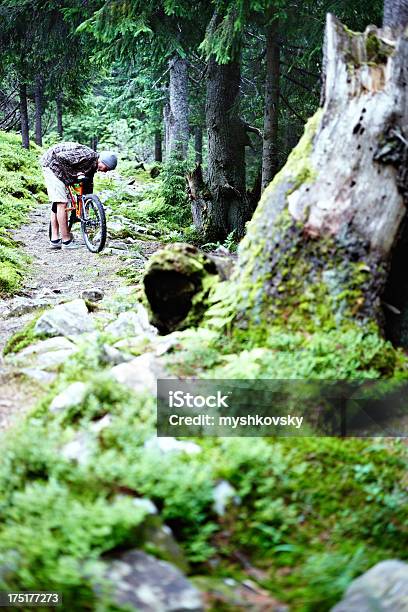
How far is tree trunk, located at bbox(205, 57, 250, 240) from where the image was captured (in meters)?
10.5

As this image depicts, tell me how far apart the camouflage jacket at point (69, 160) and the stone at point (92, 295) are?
2944 mm

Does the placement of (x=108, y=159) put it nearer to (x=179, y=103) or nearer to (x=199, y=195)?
(x=199, y=195)

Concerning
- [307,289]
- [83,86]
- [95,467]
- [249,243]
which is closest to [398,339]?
[307,289]

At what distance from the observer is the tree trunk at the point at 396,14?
538 cm

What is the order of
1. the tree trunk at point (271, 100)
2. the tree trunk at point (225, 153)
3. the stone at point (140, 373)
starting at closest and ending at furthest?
the stone at point (140, 373)
the tree trunk at point (271, 100)
the tree trunk at point (225, 153)

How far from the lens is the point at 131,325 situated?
18.2 feet

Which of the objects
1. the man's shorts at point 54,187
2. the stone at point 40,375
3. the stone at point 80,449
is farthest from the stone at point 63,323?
the man's shorts at point 54,187

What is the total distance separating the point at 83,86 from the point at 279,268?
18.2 metres

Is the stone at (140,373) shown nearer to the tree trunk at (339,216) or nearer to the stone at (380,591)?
the tree trunk at (339,216)

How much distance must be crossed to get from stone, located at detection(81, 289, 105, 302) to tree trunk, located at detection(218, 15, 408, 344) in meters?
3.22

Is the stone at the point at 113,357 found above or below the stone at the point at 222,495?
above

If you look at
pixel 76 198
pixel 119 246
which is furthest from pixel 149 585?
pixel 119 246

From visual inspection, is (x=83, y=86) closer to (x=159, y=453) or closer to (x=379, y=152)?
(x=379, y=152)

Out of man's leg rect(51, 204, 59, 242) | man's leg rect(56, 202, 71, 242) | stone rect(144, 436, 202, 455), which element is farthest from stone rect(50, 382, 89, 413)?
man's leg rect(51, 204, 59, 242)
